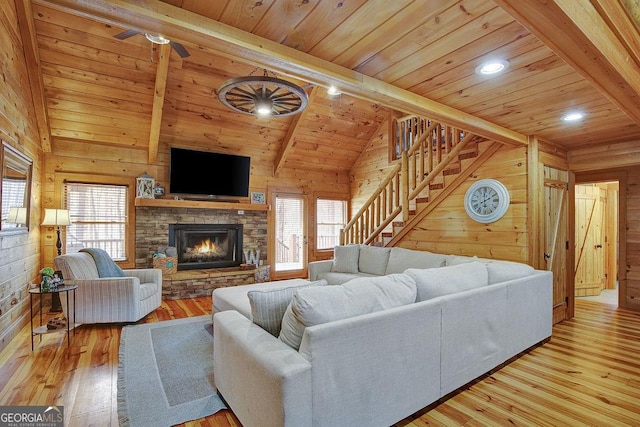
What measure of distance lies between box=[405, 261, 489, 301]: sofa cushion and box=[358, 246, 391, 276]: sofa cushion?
6.70 feet

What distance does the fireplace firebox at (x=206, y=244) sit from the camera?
19.7ft

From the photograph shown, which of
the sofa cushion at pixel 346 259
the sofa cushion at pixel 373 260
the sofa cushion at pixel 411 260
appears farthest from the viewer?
the sofa cushion at pixel 346 259

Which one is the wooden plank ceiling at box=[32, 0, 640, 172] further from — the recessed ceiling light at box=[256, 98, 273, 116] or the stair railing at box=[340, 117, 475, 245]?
the stair railing at box=[340, 117, 475, 245]

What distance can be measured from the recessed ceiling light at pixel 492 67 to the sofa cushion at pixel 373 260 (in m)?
3.08

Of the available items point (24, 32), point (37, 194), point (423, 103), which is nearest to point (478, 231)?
point (423, 103)

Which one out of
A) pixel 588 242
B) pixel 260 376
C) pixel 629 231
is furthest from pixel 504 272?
pixel 588 242

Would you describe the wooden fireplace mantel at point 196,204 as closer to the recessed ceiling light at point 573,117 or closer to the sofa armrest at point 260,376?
the sofa armrest at point 260,376

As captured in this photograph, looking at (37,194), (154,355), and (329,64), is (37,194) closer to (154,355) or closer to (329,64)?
(154,355)

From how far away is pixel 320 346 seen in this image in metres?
1.65

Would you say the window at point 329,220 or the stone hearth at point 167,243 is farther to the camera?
the window at point 329,220

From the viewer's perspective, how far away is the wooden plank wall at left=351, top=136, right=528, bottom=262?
398 cm

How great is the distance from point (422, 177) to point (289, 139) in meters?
2.71

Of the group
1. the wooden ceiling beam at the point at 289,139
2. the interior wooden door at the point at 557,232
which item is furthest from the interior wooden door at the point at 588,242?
the wooden ceiling beam at the point at 289,139

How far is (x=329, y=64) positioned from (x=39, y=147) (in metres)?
4.85
